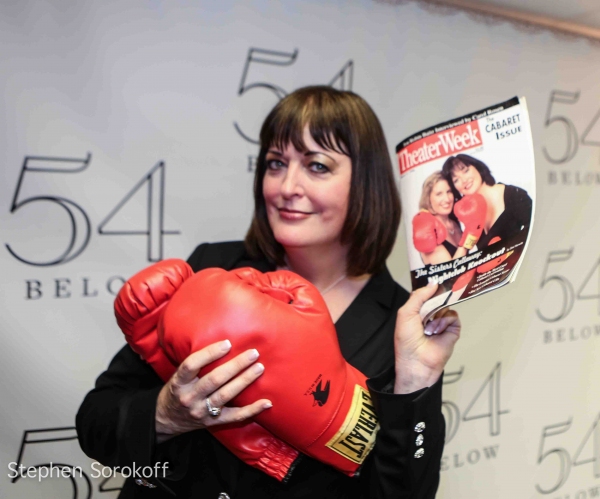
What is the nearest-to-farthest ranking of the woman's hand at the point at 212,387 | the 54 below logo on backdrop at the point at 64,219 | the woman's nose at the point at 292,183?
the woman's hand at the point at 212,387 → the woman's nose at the point at 292,183 → the 54 below logo on backdrop at the point at 64,219

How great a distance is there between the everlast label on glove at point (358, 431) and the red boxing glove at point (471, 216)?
0.27 m

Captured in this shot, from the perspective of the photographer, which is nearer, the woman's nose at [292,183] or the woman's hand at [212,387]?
the woman's hand at [212,387]

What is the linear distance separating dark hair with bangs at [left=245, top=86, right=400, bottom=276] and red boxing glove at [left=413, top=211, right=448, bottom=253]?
0.16m

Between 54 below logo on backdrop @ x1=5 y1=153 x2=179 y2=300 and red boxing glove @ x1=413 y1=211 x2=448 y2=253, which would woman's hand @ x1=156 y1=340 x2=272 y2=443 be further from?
54 below logo on backdrop @ x1=5 y1=153 x2=179 y2=300

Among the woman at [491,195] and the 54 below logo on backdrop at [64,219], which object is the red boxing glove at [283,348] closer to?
the woman at [491,195]

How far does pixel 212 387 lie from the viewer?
0.67m

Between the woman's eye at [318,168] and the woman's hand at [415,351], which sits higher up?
the woman's eye at [318,168]

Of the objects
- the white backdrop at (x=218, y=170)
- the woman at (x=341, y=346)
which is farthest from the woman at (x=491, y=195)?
the white backdrop at (x=218, y=170)

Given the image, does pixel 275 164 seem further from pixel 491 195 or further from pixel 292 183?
pixel 491 195

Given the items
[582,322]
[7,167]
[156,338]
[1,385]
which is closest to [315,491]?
[156,338]

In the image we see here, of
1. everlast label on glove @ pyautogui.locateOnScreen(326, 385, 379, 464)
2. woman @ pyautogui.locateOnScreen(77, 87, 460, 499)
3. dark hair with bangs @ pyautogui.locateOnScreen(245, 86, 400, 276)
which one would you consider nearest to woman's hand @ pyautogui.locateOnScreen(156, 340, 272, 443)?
woman @ pyautogui.locateOnScreen(77, 87, 460, 499)

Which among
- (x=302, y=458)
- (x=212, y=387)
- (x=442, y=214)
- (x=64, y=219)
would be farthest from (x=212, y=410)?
(x=64, y=219)

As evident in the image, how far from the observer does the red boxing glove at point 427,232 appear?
74 cm

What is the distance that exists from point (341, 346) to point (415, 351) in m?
0.15
